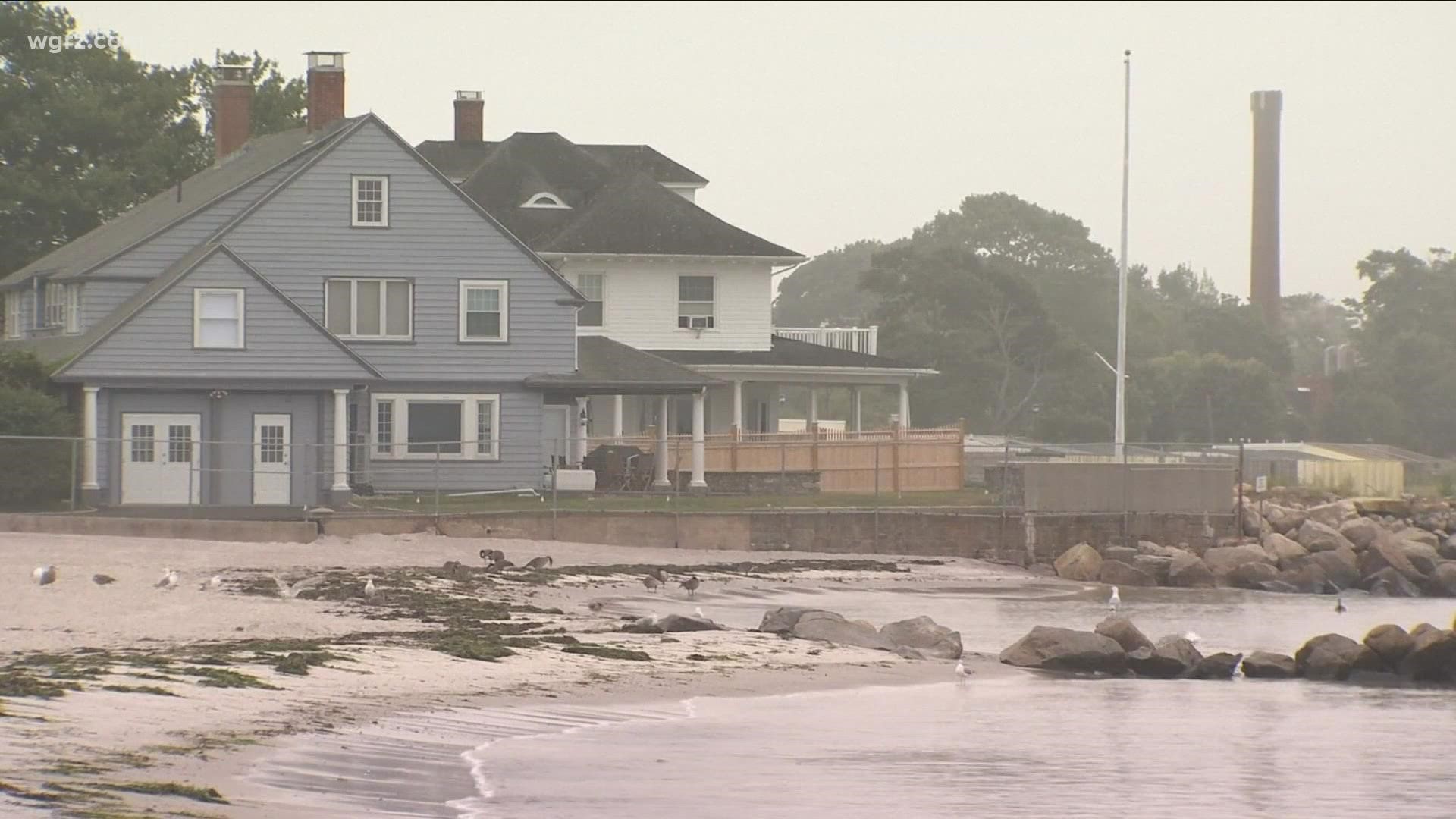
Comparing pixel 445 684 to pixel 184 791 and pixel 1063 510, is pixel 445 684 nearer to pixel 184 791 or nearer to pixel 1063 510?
pixel 184 791

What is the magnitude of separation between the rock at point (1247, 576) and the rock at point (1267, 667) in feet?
53.4

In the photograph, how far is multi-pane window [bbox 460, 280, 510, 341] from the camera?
46938mm

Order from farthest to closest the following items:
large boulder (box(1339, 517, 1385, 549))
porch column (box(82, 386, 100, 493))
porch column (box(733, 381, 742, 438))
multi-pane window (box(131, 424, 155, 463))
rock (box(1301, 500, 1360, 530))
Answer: porch column (box(733, 381, 742, 438))
rock (box(1301, 500, 1360, 530))
large boulder (box(1339, 517, 1385, 549))
multi-pane window (box(131, 424, 155, 463))
porch column (box(82, 386, 100, 493))

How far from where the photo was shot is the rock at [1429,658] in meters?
27.9

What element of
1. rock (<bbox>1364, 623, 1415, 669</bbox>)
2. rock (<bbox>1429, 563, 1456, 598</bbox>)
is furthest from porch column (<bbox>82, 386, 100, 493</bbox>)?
rock (<bbox>1429, 563, 1456, 598</bbox>)

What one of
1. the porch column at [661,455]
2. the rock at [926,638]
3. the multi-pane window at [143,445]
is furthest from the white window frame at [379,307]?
the rock at [926,638]

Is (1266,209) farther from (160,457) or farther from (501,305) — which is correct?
(160,457)

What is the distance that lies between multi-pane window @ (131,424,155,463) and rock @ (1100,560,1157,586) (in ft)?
63.9

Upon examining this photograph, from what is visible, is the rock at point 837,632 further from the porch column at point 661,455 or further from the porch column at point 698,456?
the porch column at point 698,456

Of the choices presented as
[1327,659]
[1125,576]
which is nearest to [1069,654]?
[1327,659]

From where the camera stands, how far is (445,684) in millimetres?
21312

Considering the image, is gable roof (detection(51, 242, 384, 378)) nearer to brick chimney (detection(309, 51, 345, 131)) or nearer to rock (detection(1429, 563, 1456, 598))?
brick chimney (detection(309, 51, 345, 131))

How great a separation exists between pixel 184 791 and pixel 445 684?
Answer: 7.26 metres

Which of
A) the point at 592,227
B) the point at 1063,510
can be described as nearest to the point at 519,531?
the point at 1063,510
